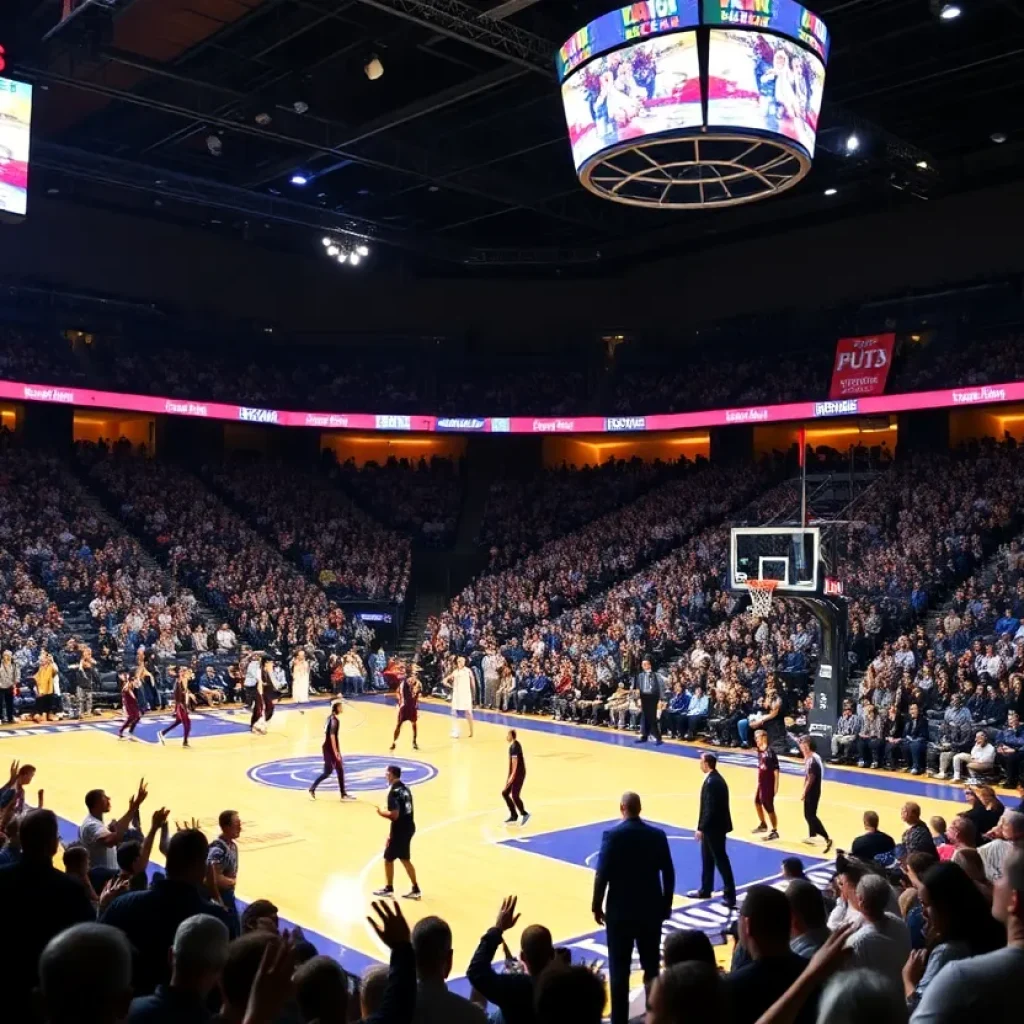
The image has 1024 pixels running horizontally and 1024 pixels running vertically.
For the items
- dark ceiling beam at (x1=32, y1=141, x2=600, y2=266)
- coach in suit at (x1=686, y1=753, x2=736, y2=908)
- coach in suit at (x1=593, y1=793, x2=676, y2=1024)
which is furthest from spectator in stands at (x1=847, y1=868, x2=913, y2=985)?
dark ceiling beam at (x1=32, y1=141, x2=600, y2=266)

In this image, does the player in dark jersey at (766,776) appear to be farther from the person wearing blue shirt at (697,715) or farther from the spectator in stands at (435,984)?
the spectator in stands at (435,984)

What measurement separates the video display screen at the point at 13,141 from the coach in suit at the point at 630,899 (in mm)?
17568

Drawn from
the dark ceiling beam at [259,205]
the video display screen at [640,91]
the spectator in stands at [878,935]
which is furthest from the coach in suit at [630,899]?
the dark ceiling beam at [259,205]

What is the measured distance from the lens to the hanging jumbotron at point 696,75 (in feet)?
48.9

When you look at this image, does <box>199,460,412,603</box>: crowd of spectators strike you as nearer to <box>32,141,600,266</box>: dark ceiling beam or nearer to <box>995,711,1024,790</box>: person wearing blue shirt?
<box>32,141,600,266</box>: dark ceiling beam

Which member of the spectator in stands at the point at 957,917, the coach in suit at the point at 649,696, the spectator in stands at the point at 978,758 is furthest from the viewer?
the coach in suit at the point at 649,696

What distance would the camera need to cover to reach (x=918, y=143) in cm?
2819

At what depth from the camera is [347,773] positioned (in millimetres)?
18719

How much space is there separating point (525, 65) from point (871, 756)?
44.7 ft

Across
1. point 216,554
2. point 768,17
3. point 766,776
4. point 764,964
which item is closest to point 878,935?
point 764,964

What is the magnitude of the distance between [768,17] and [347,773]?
42.5ft

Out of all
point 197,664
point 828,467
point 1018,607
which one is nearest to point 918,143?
point 828,467

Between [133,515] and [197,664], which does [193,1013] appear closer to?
[197,664]

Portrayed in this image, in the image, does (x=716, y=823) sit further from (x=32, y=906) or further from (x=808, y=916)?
(x=32, y=906)
